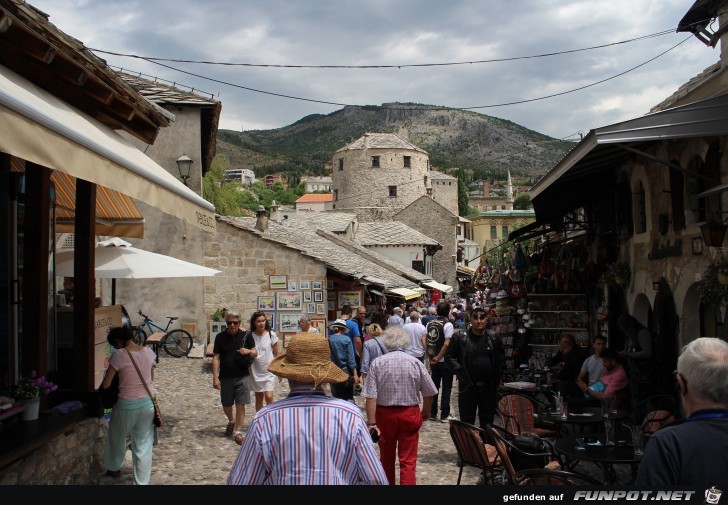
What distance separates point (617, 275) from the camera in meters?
12.2

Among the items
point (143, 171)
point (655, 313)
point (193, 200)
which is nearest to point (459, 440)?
point (193, 200)

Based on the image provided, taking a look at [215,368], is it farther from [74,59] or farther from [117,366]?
[74,59]

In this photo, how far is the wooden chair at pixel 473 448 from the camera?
20.3ft

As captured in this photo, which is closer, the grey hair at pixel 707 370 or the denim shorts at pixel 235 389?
the grey hair at pixel 707 370

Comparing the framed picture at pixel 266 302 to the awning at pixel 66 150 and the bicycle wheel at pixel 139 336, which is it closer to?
the bicycle wheel at pixel 139 336

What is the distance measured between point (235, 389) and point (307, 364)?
6234 millimetres

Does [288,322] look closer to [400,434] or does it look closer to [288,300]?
[288,300]

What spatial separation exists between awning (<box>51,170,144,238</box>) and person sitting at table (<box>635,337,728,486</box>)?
7723 millimetres

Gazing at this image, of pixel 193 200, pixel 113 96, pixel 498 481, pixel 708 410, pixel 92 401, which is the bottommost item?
pixel 498 481

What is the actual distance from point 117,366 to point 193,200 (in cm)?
172

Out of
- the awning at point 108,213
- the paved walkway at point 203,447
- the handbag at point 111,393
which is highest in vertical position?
the awning at point 108,213

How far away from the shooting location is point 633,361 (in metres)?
10.1

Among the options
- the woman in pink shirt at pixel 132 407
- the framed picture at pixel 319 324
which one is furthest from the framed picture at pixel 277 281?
the woman in pink shirt at pixel 132 407

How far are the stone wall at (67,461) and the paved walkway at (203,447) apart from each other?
0.98 ft
